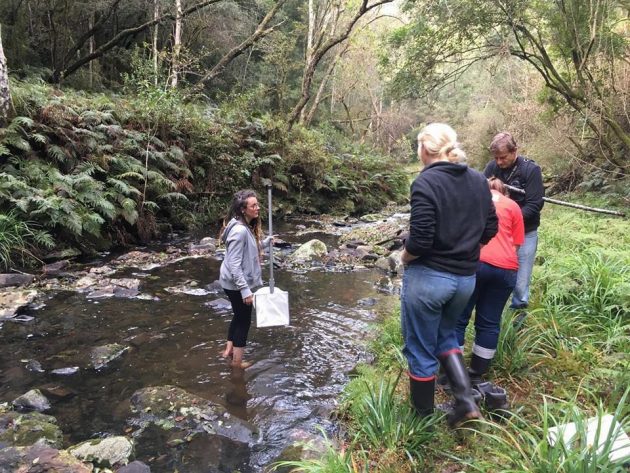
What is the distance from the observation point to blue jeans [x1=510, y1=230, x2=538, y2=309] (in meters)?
4.34

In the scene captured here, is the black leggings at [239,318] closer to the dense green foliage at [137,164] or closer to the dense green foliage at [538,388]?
the dense green foliage at [538,388]

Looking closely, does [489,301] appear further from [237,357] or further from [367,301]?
[367,301]

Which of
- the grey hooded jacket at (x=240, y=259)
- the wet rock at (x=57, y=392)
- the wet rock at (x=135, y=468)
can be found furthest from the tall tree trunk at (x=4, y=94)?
the wet rock at (x=135, y=468)

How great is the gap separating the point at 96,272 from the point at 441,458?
745 centimetres

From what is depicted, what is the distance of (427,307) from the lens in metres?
2.89

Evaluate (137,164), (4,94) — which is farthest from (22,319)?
(137,164)

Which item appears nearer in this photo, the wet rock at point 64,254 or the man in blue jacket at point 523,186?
the man in blue jacket at point 523,186

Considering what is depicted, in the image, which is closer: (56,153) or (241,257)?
(241,257)

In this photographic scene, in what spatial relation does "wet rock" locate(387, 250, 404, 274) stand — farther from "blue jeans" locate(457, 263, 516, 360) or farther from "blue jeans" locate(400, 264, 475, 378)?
"blue jeans" locate(400, 264, 475, 378)

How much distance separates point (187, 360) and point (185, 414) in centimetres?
133

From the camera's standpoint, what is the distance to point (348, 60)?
110ft

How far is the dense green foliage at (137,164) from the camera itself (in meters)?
9.09

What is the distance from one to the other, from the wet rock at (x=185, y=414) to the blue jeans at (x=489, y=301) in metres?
2.03

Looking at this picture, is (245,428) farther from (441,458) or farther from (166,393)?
(441,458)
